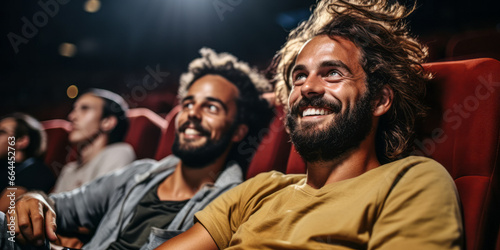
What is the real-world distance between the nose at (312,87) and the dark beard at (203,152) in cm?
39

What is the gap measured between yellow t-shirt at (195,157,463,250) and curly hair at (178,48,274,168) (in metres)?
0.34

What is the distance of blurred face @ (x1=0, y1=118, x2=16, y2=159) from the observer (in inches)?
50.6

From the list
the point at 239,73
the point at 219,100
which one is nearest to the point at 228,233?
the point at 219,100

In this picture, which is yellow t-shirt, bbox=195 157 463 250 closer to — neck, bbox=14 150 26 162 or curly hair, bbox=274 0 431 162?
curly hair, bbox=274 0 431 162

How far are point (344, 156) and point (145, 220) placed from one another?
1.76ft

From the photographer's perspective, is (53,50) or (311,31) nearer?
(311,31)

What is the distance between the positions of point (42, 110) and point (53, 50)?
1.55 feet

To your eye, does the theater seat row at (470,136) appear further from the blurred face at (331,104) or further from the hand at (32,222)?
the hand at (32,222)

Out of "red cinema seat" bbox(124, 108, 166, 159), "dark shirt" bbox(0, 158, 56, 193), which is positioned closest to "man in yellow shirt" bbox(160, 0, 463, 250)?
"red cinema seat" bbox(124, 108, 166, 159)

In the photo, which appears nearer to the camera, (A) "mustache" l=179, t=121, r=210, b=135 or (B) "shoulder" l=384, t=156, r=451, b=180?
(B) "shoulder" l=384, t=156, r=451, b=180

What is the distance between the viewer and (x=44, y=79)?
2.84 metres

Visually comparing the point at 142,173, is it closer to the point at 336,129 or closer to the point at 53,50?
the point at 336,129

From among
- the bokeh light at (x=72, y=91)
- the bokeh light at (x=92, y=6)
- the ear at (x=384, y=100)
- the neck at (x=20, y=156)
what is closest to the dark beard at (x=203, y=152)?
→ the ear at (x=384, y=100)

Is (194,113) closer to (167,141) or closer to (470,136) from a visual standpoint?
(167,141)
